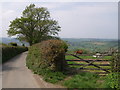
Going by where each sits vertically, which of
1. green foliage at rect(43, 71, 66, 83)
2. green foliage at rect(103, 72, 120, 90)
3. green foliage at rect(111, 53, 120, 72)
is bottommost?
green foliage at rect(43, 71, 66, 83)

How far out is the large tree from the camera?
3390cm

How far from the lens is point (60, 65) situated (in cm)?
783

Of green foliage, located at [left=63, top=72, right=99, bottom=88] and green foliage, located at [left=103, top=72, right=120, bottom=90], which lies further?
green foliage, located at [left=63, top=72, right=99, bottom=88]

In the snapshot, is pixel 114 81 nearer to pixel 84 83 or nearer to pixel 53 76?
pixel 84 83

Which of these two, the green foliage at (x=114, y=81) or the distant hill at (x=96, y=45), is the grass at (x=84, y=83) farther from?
the distant hill at (x=96, y=45)

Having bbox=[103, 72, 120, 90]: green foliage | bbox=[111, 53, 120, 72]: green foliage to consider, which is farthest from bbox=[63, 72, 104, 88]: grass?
bbox=[111, 53, 120, 72]: green foliage

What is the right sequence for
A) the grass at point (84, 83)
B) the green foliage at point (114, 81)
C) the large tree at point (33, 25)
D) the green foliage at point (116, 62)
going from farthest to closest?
the large tree at point (33, 25)
the green foliage at point (116, 62)
the grass at point (84, 83)
the green foliage at point (114, 81)

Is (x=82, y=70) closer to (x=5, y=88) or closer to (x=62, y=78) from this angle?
(x=62, y=78)

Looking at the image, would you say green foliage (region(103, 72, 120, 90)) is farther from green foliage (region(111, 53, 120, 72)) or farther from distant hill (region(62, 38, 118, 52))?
distant hill (region(62, 38, 118, 52))

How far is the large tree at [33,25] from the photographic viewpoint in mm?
33897

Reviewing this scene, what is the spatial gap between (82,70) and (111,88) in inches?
97.6

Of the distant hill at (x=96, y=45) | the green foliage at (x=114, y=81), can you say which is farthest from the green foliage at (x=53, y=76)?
the distant hill at (x=96, y=45)

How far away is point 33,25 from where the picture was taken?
35125 millimetres

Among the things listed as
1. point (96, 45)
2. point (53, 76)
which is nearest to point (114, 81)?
point (53, 76)
